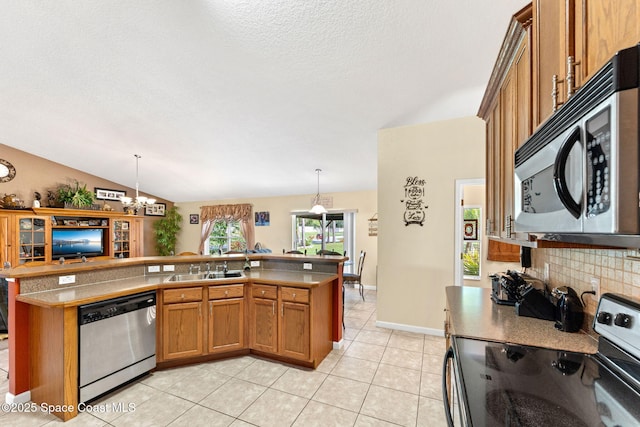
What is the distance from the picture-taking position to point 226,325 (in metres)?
2.83

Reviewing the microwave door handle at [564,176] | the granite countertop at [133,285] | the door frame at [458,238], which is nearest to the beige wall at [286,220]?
the door frame at [458,238]

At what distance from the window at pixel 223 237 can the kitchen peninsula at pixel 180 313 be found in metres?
4.62

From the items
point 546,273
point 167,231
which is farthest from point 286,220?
point 546,273

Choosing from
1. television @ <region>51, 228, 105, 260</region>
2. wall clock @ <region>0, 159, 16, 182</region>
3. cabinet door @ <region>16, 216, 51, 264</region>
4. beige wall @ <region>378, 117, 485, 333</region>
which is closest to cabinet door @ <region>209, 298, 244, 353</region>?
beige wall @ <region>378, 117, 485, 333</region>

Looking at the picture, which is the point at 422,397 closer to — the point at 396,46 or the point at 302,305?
the point at 302,305

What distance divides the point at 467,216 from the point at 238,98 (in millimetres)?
4123

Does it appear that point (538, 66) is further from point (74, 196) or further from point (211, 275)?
point (74, 196)

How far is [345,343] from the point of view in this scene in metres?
3.29

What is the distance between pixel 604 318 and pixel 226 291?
Answer: 109 inches

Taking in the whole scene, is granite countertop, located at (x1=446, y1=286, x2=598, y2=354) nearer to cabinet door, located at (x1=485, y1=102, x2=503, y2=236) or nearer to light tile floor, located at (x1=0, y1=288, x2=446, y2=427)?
cabinet door, located at (x1=485, y1=102, x2=503, y2=236)

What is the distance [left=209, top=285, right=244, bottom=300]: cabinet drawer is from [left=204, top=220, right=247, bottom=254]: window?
5.11 meters

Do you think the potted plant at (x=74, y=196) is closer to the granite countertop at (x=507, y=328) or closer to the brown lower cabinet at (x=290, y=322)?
the brown lower cabinet at (x=290, y=322)

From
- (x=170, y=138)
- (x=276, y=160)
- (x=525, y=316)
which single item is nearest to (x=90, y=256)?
(x=170, y=138)

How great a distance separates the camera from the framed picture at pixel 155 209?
762 cm
